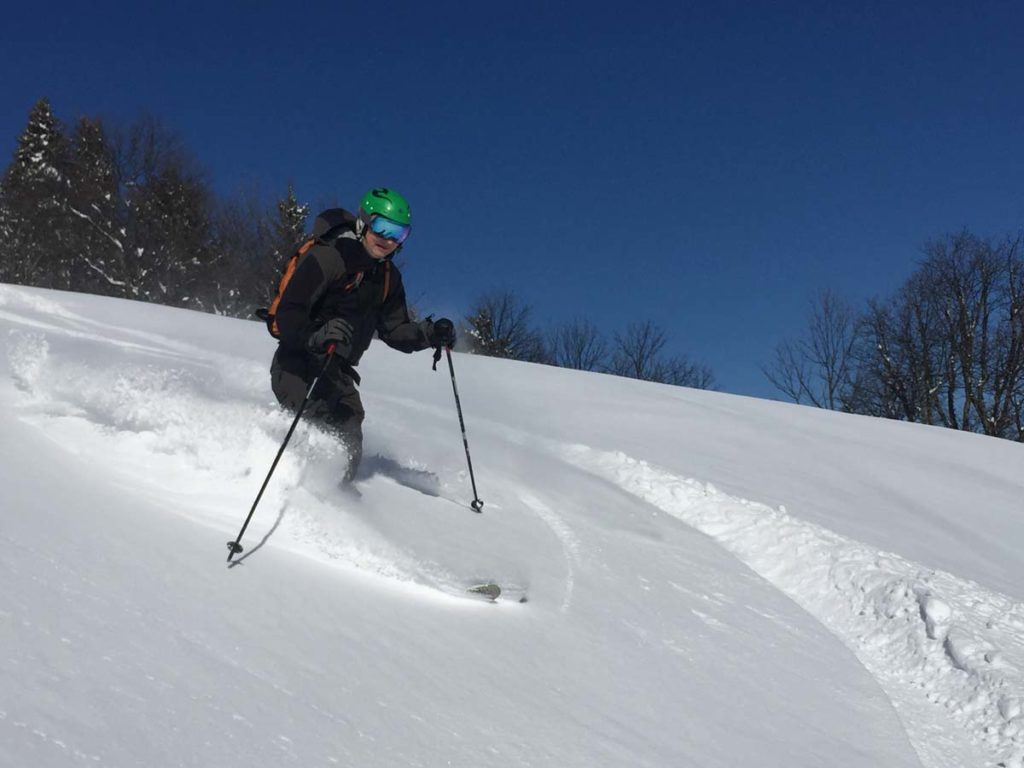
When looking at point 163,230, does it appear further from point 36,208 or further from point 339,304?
point 339,304

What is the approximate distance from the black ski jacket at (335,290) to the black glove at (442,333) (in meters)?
0.41

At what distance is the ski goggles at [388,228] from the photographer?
4875mm

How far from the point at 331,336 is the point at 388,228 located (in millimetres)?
840

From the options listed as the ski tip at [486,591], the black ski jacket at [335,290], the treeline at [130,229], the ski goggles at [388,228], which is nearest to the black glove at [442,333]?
→ the black ski jacket at [335,290]

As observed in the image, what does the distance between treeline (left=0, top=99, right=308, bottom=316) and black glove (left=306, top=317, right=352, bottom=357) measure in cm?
3034

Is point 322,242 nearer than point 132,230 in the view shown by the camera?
Yes

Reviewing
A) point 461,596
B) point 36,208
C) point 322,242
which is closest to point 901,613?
point 461,596

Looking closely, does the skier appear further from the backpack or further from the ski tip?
the ski tip

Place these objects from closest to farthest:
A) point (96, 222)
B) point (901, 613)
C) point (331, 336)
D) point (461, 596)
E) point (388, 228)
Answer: point (461, 596) → point (331, 336) → point (388, 228) → point (901, 613) → point (96, 222)

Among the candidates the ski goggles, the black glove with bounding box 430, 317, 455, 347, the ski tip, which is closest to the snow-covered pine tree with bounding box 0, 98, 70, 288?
the black glove with bounding box 430, 317, 455, 347

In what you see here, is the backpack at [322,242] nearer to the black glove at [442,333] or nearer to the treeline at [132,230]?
the black glove at [442,333]

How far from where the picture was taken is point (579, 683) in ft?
11.1

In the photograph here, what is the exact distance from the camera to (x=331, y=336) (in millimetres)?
4543

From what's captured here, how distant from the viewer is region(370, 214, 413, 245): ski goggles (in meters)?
4.88
